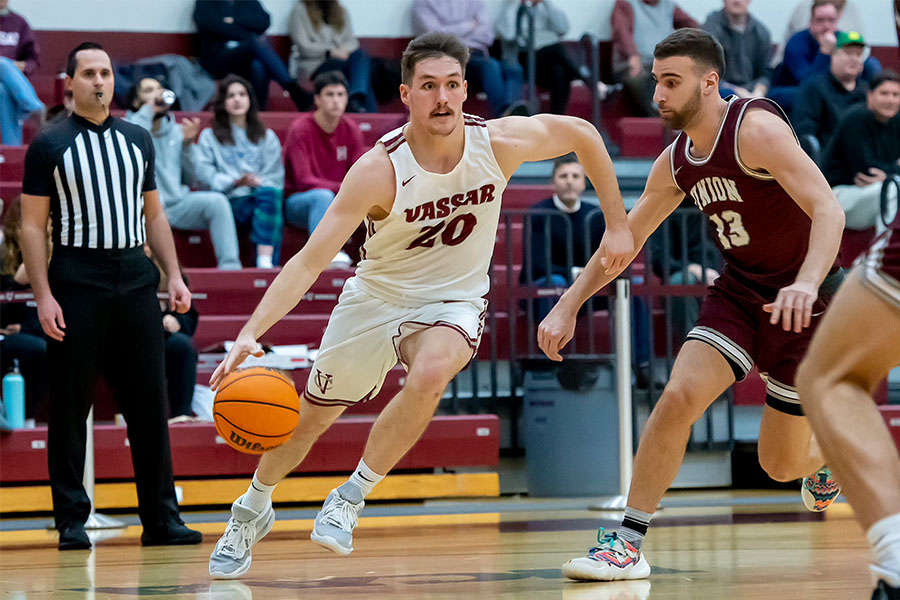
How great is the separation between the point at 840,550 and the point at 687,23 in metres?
8.27

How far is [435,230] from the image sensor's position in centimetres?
466

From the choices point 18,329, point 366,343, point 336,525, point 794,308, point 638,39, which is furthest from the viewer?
point 638,39

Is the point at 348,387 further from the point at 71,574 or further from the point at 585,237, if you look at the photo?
the point at 585,237

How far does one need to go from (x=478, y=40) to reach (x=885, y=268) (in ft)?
31.1

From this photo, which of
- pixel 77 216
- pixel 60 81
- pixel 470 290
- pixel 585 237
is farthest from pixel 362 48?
pixel 470 290

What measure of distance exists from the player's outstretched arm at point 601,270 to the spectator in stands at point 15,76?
685 cm

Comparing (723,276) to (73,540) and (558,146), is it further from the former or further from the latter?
(73,540)

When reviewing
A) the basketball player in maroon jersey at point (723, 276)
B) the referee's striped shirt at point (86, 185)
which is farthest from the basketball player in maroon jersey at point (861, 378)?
the referee's striped shirt at point (86, 185)

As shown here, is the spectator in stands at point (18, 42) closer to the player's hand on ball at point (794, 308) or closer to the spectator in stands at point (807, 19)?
the spectator in stands at point (807, 19)

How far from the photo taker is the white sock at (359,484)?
4480 mm

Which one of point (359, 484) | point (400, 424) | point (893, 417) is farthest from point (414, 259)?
point (893, 417)

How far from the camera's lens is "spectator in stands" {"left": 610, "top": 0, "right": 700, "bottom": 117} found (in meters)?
11.9

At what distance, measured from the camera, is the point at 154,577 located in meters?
4.73

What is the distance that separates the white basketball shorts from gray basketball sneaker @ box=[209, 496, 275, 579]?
0.53 m
